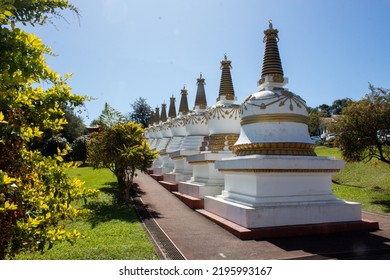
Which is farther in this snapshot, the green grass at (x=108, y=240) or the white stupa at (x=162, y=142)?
the white stupa at (x=162, y=142)

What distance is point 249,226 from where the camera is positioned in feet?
31.5

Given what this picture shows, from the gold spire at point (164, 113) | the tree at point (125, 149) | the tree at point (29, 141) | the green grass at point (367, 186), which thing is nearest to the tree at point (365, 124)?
the green grass at point (367, 186)

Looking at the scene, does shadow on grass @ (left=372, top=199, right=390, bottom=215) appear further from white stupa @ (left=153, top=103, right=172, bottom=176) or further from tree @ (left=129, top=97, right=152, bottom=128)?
tree @ (left=129, top=97, right=152, bottom=128)

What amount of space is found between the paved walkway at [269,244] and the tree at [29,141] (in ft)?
13.6

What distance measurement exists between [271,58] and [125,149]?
25.7ft

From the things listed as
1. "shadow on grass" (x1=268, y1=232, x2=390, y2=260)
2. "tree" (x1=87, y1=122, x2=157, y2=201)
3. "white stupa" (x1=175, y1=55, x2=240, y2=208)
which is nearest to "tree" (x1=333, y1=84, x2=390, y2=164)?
"white stupa" (x1=175, y1=55, x2=240, y2=208)

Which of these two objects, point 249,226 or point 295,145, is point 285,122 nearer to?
point 295,145

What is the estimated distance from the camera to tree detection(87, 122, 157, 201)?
1595 cm

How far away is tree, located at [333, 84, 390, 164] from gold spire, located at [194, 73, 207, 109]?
7.99 meters

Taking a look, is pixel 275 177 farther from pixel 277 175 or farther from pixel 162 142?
pixel 162 142

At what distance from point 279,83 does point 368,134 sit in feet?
26.9

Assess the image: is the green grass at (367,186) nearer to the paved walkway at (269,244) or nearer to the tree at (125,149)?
the paved walkway at (269,244)

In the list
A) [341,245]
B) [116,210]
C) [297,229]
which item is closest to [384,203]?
[297,229]

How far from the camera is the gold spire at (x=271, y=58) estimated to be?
40.1ft
